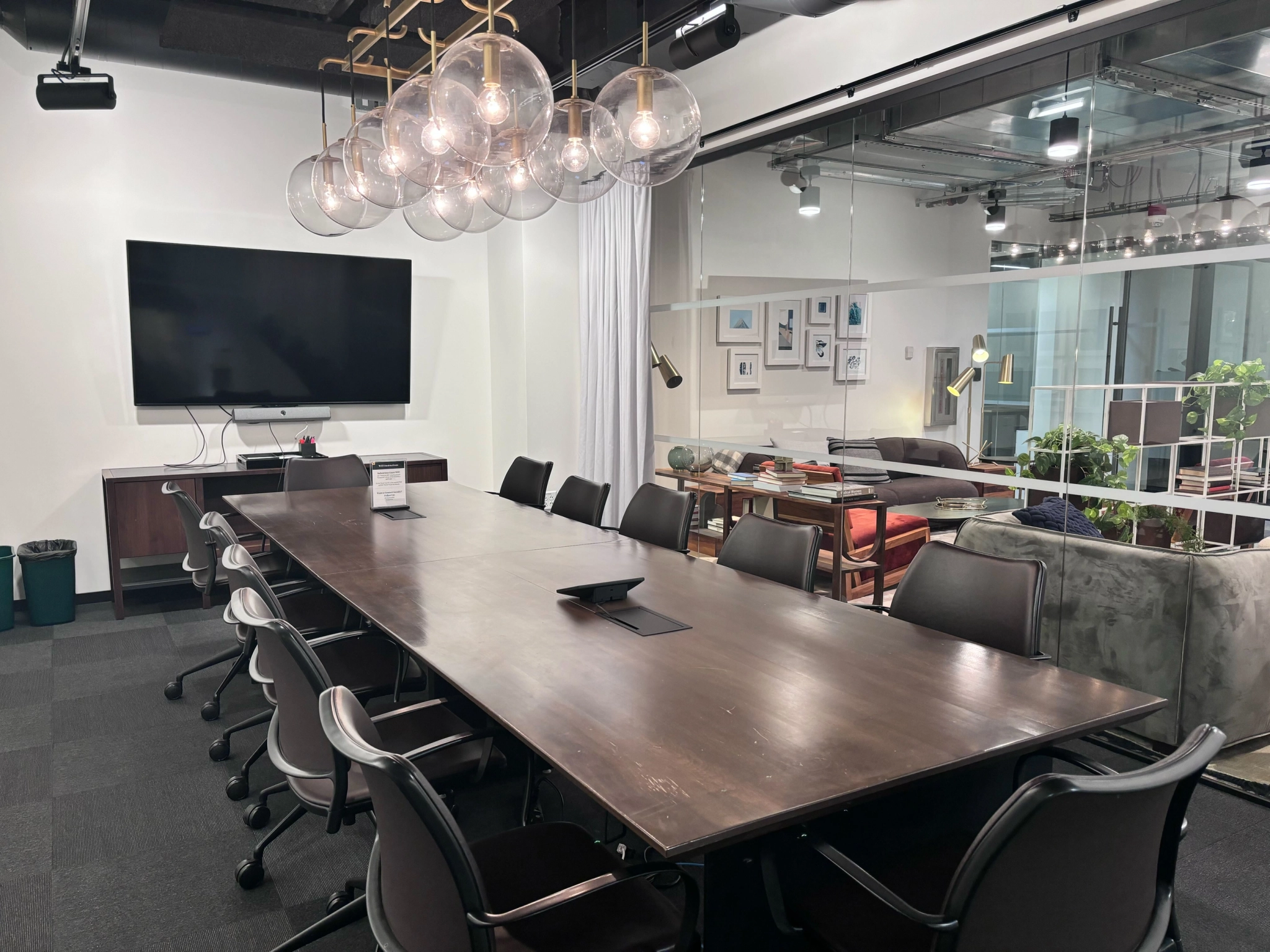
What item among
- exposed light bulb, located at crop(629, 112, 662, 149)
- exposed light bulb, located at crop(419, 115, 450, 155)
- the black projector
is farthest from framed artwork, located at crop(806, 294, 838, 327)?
the black projector

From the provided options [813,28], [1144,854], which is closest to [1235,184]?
[813,28]

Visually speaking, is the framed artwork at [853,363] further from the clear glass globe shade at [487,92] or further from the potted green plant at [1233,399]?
the clear glass globe shade at [487,92]

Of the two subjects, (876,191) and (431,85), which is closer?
(431,85)

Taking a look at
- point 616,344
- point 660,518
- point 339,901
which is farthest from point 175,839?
point 616,344

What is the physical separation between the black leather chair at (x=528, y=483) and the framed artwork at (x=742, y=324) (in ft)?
4.53

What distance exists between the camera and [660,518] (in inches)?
151

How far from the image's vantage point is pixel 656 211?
5.98 metres

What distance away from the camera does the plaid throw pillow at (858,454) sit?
14.6 ft

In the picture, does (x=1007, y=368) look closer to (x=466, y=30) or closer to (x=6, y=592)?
(x=466, y=30)

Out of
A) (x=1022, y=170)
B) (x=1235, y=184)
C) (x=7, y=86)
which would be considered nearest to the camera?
(x=1235, y=184)

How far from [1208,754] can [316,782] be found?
1.89m

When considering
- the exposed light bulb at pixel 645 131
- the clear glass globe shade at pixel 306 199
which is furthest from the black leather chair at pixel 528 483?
the exposed light bulb at pixel 645 131

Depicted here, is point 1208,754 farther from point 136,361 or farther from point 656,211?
point 136,361

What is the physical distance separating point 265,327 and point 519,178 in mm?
3426
